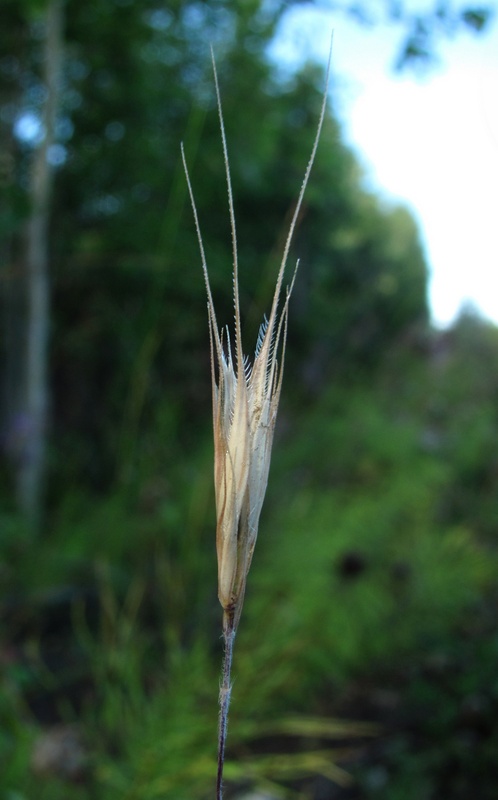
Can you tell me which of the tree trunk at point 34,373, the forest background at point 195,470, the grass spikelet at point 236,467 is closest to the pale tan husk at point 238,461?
the grass spikelet at point 236,467

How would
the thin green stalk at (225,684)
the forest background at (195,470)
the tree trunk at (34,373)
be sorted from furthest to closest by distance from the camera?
Result: 1. the tree trunk at (34,373)
2. the forest background at (195,470)
3. the thin green stalk at (225,684)

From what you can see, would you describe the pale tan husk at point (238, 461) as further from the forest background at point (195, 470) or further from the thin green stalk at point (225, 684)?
the forest background at point (195, 470)

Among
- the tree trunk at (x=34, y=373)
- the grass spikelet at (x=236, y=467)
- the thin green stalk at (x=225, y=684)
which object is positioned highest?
the tree trunk at (x=34, y=373)

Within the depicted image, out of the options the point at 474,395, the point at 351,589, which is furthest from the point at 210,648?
the point at 474,395

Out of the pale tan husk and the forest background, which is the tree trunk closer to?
the forest background

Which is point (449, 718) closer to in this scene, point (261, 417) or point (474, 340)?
point (261, 417)

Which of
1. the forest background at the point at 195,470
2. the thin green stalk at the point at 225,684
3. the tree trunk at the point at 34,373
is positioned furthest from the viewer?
the tree trunk at the point at 34,373

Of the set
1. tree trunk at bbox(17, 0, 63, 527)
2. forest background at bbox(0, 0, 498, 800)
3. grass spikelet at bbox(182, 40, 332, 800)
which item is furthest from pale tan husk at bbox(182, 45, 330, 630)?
tree trunk at bbox(17, 0, 63, 527)

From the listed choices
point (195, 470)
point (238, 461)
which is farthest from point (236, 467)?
point (195, 470)
